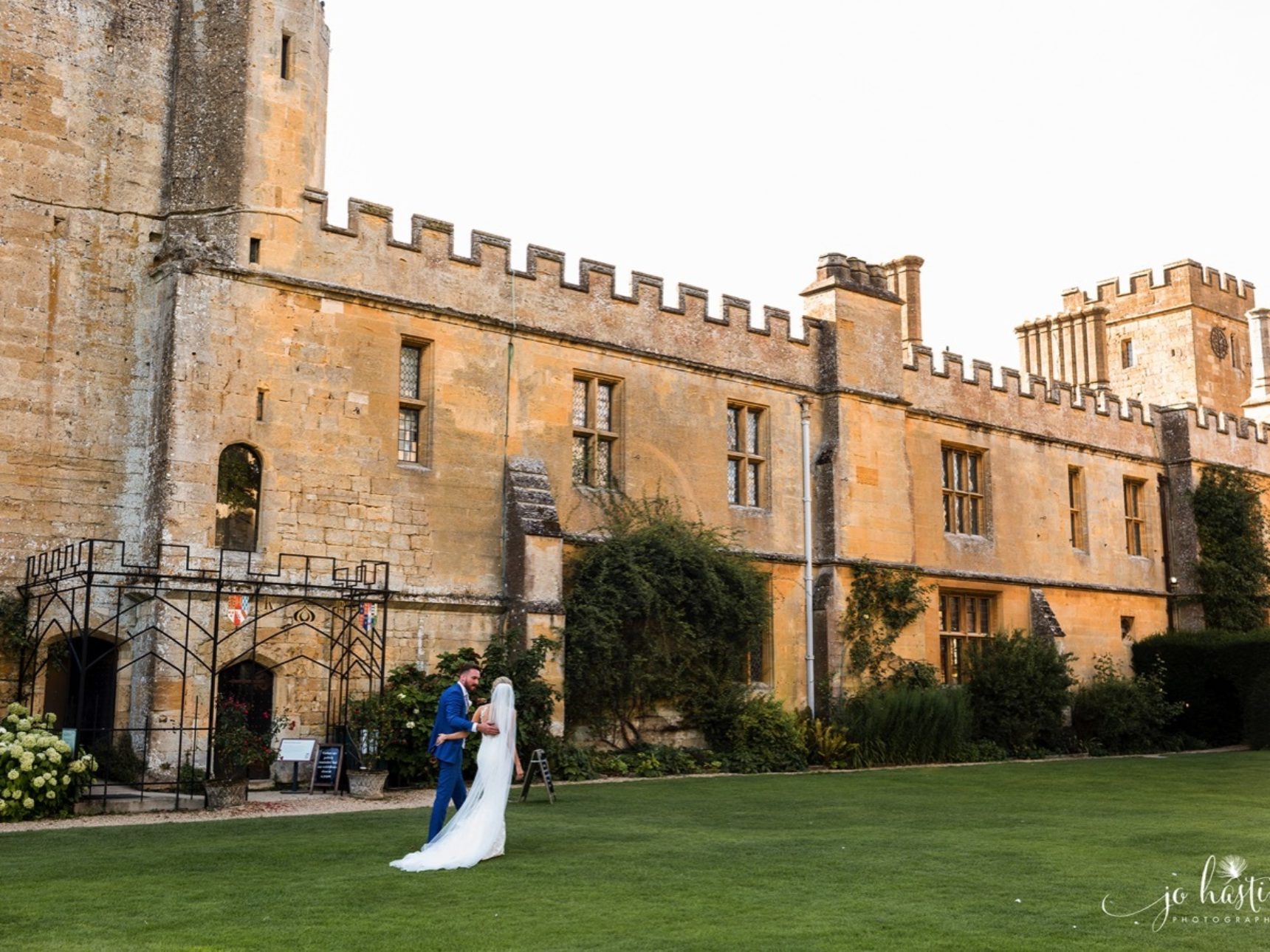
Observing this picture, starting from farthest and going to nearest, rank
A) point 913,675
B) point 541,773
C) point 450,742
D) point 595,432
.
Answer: point 913,675 < point 595,432 < point 541,773 < point 450,742

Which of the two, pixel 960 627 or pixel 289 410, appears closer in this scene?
pixel 289 410

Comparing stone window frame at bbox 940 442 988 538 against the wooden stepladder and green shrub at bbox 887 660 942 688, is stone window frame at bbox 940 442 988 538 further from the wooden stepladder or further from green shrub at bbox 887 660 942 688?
the wooden stepladder

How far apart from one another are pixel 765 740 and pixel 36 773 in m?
10.1

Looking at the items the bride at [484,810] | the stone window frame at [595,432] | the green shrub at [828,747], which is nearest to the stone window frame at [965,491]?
the green shrub at [828,747]

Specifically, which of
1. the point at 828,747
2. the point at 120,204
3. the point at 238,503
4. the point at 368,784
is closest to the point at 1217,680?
the point at 828,747

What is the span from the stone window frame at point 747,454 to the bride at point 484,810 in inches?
447

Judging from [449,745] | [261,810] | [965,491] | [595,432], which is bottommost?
[261,810]

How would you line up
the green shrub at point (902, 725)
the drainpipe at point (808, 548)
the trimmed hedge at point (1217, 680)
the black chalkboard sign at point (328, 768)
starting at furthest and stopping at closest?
the trimmed hedge at point (1217, 680)
the drainpipe at point (808, 548)
the green shrub at point (902, 725)
the black chalkboard sign at point (328, 768)

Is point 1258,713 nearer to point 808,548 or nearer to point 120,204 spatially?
point 808,548

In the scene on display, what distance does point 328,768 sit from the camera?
1454 cm

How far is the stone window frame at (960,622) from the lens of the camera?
75.9ft

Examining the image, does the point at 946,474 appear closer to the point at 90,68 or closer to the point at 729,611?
the point at 729,611

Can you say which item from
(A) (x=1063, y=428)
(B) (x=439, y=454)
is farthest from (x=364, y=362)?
(A) (x=1063, y=428)

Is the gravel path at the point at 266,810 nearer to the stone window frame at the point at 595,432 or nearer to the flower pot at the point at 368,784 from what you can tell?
the flower pot at the point at 368,784
